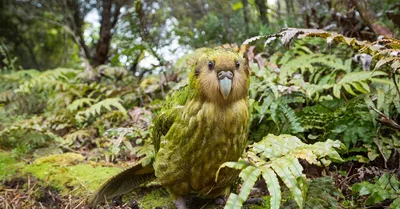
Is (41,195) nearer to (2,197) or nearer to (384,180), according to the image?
(2,197)

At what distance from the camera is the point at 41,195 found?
3.31 m

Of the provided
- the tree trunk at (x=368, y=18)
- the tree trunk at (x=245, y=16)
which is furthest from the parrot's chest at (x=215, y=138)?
the tree trunk at (x=245, y=16)

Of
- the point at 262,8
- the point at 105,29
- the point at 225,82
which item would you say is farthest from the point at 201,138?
the point at 105,29

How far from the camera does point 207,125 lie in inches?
89.8

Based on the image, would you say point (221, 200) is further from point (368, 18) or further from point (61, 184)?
point (368, 18)

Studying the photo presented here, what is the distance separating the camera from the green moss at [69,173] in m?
3.35

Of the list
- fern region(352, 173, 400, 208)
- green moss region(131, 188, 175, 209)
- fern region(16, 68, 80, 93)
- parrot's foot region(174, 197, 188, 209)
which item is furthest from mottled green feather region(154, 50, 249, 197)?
fern region(16, 68, 80, 93)

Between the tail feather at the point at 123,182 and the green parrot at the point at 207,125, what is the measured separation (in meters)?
0.52

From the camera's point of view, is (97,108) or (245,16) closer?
(97,108)

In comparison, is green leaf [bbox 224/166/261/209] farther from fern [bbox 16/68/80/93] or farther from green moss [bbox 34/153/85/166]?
fern [bbox 16/68/80/93]

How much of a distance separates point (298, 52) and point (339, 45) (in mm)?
522

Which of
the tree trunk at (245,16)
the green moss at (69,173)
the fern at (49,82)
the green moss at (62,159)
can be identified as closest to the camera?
the green moss at (69,173)

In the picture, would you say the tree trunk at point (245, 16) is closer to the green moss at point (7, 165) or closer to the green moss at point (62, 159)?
the green moss at point (62, 159)

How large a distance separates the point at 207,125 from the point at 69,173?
1.93 metres
